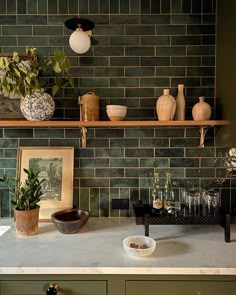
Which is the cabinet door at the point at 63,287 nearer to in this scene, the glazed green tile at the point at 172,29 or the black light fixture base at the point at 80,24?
the black light fixture base at the point at 80,24

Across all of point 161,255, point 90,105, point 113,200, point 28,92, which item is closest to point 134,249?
point 161,255

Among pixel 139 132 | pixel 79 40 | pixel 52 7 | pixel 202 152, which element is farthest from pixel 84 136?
pixel 52 7

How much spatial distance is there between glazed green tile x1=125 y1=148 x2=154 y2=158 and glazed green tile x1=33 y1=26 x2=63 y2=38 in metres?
0.91

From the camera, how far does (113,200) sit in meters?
1.75

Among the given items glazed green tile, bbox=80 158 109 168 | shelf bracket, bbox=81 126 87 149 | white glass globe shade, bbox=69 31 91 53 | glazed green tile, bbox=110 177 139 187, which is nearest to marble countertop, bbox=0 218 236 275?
glazed green tile, bbox=110 177 139 187

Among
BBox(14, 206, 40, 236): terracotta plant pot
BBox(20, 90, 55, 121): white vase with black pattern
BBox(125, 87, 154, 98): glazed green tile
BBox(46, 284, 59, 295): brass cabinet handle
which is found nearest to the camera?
BBox(46, 284, 59, 295): brass cabinet handle

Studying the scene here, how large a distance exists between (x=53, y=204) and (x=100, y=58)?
3.34ft

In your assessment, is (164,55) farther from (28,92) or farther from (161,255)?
(161,255)

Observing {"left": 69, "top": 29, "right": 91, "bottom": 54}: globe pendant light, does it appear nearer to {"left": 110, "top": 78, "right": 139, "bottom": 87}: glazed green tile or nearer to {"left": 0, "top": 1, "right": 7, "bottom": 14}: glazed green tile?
{"left": 110, "top": 78, "right": 139, "bottom": 87}: glazed green tile

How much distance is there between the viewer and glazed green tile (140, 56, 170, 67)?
173 cm

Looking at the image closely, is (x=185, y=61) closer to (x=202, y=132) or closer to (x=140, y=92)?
(x=140, y=92)

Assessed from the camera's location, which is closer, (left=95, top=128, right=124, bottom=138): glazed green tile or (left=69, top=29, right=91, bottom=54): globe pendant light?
(left=69, top=29, right=91, bottom=54): globe pendant light

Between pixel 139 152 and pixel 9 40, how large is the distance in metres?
1.15

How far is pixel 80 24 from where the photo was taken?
5.14ft
